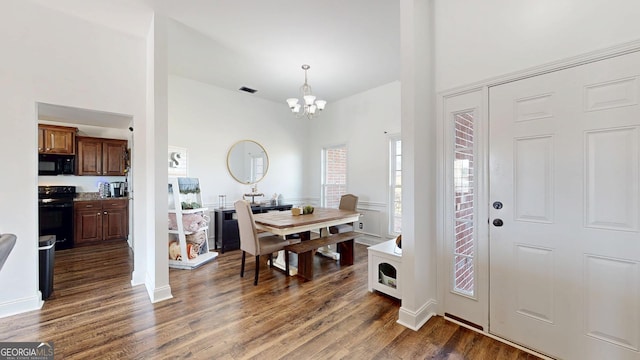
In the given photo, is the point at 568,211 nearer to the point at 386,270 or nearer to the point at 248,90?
the point at 386,270

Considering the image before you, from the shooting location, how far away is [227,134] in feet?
16.1

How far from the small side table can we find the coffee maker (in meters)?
5.27

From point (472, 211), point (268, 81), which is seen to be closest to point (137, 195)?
point (268, 81)

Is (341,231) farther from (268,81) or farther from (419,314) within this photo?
(268,81)

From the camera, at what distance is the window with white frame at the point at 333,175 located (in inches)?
219

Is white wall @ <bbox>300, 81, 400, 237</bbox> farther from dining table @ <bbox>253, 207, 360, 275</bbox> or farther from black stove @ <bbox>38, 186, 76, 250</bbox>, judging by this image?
black stove @ <bbox>38, 186, 76, 250</bbox>

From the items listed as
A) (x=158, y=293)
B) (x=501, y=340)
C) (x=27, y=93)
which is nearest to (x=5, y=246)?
(x=158, y=293)

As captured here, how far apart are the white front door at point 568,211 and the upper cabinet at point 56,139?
645 cm

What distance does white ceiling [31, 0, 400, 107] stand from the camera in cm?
253

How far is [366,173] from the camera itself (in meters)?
5.02

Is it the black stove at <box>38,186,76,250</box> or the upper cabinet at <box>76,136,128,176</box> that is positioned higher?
the upper cabinet at <box>76,136,128,176</box>

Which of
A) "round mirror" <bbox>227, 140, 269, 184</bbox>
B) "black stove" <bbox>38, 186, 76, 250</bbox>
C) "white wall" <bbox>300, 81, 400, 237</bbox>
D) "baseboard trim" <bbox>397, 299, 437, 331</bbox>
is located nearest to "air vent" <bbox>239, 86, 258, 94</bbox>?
"round mirror" <bbox>227, 140, 269, 184</bbox>

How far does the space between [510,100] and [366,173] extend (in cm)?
317

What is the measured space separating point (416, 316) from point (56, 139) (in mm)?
6281
